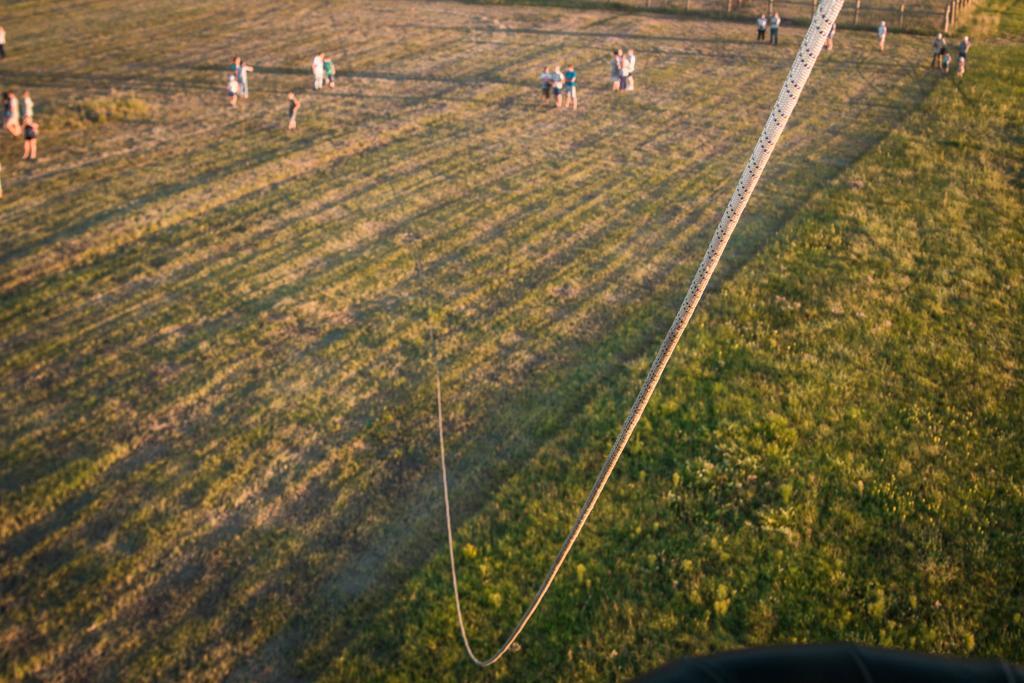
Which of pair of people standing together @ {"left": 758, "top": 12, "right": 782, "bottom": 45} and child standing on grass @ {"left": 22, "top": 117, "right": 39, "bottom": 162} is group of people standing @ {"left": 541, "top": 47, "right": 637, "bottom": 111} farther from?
child standing on grass @ {"left": 22, "top": 117, "right": 39, "bottom": 162}

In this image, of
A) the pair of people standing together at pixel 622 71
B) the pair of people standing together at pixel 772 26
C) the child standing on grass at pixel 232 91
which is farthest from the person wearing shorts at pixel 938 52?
the child standing on grass at pixel 232 91

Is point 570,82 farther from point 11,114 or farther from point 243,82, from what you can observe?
point 11,114

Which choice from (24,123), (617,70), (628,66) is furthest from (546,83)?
(24,123)

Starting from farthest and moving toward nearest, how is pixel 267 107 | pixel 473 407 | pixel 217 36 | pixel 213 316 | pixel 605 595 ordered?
1. pixel 217 36
2. pixel 267 107
3. pixel 213 316
4. pixel 473 407
5. pixel 605 595

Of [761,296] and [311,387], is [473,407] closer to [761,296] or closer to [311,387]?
[311,387]

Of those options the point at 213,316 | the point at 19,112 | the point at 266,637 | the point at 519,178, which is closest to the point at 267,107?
the point at 19,112

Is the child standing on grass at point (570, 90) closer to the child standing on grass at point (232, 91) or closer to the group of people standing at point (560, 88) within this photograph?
the group of people standing at point (560, 88)
